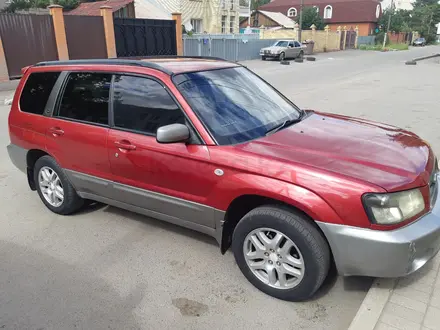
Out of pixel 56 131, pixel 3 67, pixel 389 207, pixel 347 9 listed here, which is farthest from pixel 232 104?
pixel 347 9

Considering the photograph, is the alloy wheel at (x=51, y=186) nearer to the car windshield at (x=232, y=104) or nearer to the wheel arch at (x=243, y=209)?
the car windshield at (x=232, y=104)

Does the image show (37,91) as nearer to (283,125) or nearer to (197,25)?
(283,125)

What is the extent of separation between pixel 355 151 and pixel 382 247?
0.80 m

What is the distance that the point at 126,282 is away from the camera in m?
3.26

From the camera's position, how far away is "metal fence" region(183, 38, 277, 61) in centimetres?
2705

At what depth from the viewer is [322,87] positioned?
584 inches

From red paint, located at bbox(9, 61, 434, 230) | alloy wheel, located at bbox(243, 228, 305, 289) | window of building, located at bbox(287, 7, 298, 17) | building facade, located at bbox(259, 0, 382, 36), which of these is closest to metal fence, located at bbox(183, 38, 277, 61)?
red paint, located at bbox(9, 61, 434, 230)

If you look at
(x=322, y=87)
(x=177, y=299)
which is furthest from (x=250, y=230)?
(x=322, y=87)

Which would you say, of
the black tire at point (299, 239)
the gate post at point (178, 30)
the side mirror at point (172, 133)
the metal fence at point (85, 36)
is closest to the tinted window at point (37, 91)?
the side mirror at point (172, 133)

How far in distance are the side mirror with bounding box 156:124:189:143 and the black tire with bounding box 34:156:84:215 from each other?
172 cm

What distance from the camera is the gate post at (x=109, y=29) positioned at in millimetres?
19869

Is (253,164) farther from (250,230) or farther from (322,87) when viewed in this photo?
(322,87)

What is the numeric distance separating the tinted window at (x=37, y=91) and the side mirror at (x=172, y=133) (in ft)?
6.11

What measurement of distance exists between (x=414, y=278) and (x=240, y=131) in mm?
1803
